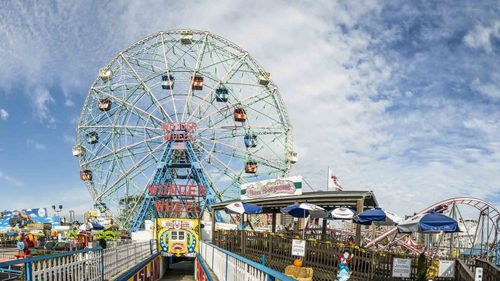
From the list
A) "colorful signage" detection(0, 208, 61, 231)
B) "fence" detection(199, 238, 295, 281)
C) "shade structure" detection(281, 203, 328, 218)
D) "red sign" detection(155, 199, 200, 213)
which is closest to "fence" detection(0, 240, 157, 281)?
"fence" detection(199, 238, 295, 281)

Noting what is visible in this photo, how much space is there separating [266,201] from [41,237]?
20399 mm

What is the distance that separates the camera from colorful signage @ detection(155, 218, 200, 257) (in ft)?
66.8

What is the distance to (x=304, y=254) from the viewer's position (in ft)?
40.0

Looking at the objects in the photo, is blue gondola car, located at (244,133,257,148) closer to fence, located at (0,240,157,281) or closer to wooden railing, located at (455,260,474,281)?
fence, located at (0,240,157,281)

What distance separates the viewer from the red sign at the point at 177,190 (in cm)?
3769

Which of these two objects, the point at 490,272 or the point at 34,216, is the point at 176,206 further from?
the point at 490,272

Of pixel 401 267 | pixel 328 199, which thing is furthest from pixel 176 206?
pixel 401 267

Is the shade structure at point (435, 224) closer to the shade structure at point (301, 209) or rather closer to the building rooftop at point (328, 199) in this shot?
the building rooftop at point (328, 199)

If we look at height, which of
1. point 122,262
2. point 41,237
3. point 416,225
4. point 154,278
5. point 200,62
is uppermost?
point 200,62

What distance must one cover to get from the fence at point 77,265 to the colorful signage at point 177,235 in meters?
7.52

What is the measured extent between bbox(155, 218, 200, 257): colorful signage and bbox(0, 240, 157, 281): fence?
24.7 feet

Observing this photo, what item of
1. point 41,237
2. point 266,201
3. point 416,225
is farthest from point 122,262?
point 41,237

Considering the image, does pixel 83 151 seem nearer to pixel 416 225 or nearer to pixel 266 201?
pixel 266 201

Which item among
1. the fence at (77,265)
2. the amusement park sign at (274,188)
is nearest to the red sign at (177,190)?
the amusement park sign at (274,188)
